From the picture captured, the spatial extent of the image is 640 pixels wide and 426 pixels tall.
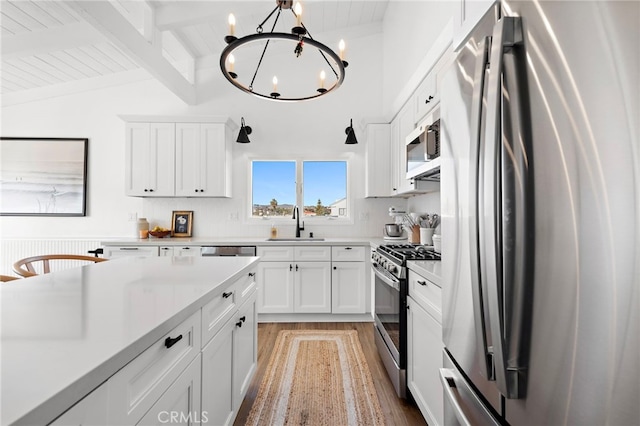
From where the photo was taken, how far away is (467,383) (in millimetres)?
938

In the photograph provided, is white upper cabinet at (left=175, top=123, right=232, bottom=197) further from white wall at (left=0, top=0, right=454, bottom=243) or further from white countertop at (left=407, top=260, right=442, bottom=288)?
white countertop at (left=407, top=260, right=442, bottom=288)

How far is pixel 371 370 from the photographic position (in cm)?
231

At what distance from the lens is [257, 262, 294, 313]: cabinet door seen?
3.37 metres

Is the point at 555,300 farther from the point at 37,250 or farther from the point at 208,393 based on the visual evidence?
the point at 37,250

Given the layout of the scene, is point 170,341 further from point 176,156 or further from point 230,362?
point 176,156

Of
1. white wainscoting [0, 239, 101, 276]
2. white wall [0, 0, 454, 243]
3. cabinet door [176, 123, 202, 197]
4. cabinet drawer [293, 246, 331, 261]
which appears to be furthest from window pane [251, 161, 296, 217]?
white wainscoting [0, 239, 101, 276]

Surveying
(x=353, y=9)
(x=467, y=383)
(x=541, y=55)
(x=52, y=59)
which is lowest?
(x=467, y=383)

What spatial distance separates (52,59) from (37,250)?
96.0 inches

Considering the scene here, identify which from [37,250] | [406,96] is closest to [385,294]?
[406,96]

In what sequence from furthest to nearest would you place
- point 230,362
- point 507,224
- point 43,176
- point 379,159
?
point 43,176
point 379,159
point 230,362
point 507,224

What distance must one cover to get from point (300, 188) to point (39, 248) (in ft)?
11.7

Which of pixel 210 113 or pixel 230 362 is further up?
pixel 210 113

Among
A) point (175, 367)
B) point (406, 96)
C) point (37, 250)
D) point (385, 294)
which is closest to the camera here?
point (175, 367)

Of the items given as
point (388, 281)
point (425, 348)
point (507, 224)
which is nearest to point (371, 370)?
point (388, 281)
